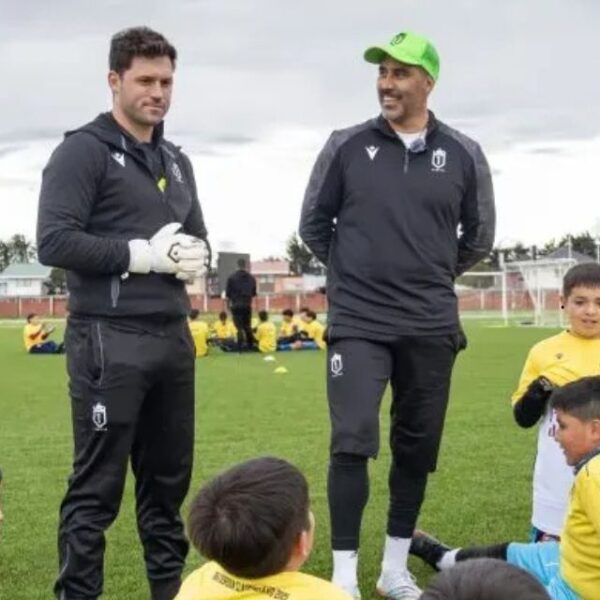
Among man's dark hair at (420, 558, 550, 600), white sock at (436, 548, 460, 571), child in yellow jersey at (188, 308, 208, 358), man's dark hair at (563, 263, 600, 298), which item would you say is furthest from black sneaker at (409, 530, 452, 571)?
child in yellow jersey at (188, 308, 208, 358)

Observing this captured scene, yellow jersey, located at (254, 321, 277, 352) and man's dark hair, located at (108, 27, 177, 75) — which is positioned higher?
man's dark hair, located at (108, 27, 177, 75)

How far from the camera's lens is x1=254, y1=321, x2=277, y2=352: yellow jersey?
25.3 m

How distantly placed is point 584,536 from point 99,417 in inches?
73.9

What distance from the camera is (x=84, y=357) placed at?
4285 millimetres

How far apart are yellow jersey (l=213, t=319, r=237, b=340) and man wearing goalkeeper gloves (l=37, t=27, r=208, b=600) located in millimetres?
21801

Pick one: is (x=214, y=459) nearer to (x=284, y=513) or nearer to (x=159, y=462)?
(x=159, y=462)

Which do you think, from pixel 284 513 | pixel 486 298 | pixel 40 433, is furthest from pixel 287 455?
pixel 486 298

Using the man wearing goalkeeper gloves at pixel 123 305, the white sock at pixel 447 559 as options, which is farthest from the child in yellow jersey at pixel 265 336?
the man wearing goalkeeper gloves at pixel 123 305

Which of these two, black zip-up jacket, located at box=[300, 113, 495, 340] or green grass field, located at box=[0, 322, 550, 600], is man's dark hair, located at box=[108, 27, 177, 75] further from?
green grass field, located at box=[0, 322, 550, 600]

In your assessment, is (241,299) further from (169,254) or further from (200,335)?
(169,254)

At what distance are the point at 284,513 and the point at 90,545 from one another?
5.55 feet

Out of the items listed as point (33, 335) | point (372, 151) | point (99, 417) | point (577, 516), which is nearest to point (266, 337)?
point (33, 335)

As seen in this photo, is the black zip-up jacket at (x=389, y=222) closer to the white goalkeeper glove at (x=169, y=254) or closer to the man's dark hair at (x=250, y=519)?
the white goalkeeper glove at (x=169, y=254)

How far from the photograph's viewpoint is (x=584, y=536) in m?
4.14
